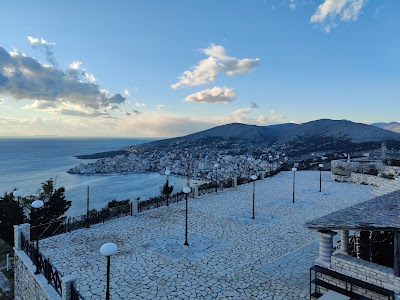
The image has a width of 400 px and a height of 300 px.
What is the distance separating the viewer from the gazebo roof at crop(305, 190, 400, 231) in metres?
5.81

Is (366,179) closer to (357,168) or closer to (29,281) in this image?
(357,168)

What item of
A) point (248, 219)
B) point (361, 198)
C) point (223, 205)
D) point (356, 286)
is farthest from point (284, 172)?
point (356, 286)

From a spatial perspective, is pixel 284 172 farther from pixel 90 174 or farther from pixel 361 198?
pixel 90 174

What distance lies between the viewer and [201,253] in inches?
428

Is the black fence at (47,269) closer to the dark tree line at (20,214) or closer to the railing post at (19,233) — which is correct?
the railing post at (19,233)

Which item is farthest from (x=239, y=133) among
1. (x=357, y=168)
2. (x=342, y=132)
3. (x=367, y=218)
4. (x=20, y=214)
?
(x=367, y=218)

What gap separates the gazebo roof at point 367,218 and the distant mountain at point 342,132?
305ft

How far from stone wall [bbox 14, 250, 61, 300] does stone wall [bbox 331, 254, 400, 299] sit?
735 cm

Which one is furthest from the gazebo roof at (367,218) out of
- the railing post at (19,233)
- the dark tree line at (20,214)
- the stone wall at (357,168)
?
the stone wall at (357,168)

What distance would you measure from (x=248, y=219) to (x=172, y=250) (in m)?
5.47

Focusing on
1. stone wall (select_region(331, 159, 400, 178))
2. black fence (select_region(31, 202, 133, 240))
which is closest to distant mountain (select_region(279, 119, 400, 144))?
stone wall (select_region(331, 159, 400, 178))

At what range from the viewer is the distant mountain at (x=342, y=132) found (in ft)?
309

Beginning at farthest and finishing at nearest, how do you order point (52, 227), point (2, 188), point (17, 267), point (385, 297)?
point (2, 188) < point (52, 227) < point (17, 267) < point (385, 297)

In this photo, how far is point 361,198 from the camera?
20.2 m
